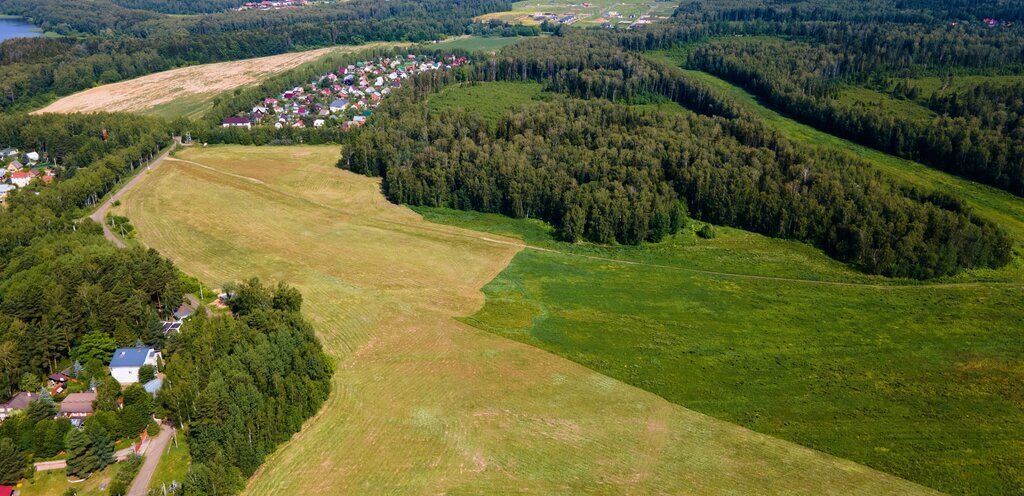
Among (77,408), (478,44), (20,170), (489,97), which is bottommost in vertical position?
(77,408)

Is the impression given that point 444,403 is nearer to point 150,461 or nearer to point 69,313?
point 150,461

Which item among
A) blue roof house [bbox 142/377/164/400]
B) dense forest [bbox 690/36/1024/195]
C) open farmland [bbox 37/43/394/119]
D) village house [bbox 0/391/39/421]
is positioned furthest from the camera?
open farmland [bbox 37/43/394/119]

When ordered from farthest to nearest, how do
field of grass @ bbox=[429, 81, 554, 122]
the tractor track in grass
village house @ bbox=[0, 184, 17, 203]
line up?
field of grass @ bbox=[429, 81, 554, 122] < village house @ bbox=[0, 184, 17, 203] < the tractor track in grass

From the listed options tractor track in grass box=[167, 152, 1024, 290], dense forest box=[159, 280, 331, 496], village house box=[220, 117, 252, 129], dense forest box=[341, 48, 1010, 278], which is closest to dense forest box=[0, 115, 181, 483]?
dense forest box=[159, 280, 331, 496]

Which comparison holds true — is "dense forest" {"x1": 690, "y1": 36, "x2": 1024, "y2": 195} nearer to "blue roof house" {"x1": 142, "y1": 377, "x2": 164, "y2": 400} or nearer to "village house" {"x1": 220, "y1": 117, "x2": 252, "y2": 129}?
"village house" {"x1": 220, "y1": 117, "x2": 252, "y2": 129}

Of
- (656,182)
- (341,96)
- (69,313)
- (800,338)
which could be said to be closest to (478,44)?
(341,96)

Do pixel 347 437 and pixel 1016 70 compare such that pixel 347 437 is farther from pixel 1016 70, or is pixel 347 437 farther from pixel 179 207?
pixel 1016 70

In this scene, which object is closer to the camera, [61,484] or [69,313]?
[61,484]
